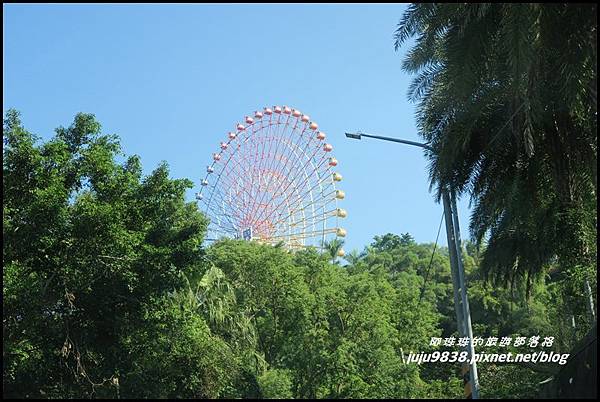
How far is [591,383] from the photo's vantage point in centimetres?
1245

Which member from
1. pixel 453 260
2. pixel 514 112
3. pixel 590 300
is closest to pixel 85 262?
pixel 453 260

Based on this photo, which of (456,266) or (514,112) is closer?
(514,112)

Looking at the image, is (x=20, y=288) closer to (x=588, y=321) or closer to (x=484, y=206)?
(x=484, y=206)

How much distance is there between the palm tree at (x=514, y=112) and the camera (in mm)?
11875

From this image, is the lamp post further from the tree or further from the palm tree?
the tree

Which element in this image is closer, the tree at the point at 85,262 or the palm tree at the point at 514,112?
the palm tree at the point at 514,112

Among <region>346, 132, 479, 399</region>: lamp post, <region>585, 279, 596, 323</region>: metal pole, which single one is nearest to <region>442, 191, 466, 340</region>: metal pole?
<region>346, 132, 479, 399</region>: lamp post

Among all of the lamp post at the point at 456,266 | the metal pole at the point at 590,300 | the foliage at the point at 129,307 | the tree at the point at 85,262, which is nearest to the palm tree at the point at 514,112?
the lamp post at the point at 456,266

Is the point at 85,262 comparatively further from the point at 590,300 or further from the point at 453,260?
the point at 590,300

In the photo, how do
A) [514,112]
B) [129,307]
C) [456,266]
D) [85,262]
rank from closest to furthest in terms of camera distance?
[514,112] → [456,266] → [85,262] → [129,307]

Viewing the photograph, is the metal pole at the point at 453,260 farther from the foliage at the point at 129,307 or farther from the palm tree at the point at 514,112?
the foliage at the point at 129,307

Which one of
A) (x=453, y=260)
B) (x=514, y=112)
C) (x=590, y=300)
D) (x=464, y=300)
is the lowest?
(x=464, y=300)

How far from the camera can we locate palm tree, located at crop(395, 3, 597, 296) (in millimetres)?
11875

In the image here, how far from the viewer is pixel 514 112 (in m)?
14.4
